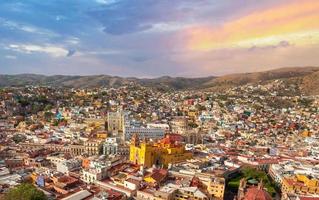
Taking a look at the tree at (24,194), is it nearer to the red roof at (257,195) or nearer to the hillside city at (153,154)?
the hillside city at (153,154)

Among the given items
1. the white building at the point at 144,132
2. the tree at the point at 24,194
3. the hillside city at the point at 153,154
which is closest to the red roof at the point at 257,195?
the hillside city at the point at 153,154

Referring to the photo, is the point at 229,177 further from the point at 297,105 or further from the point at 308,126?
the point at 297,105

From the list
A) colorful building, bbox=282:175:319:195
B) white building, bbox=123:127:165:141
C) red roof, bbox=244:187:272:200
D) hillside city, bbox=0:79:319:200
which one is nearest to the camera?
red roof, bbox=244:187:272:200

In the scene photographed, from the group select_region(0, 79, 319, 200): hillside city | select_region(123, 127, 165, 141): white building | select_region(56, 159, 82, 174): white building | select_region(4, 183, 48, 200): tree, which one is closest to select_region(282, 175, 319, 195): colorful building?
select_region(0, 79, 319, 200): hillside city

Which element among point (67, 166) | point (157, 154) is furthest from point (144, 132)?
point (67, 166)

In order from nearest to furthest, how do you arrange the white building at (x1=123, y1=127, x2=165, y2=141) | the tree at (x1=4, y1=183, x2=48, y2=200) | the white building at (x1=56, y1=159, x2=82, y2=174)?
the tree at (x1=4, y1=183, x2=48, y2=200)
the white building at (x1=56, y1=159, x2=82, y2=174)
the white building at (x1=123, y1=127, x2=165, y2=141)

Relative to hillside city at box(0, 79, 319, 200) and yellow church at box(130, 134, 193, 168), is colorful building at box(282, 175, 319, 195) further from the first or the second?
yellow church at box(130, 134, 193, 168)

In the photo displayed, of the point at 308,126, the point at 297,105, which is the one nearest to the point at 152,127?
the point at 308,126
